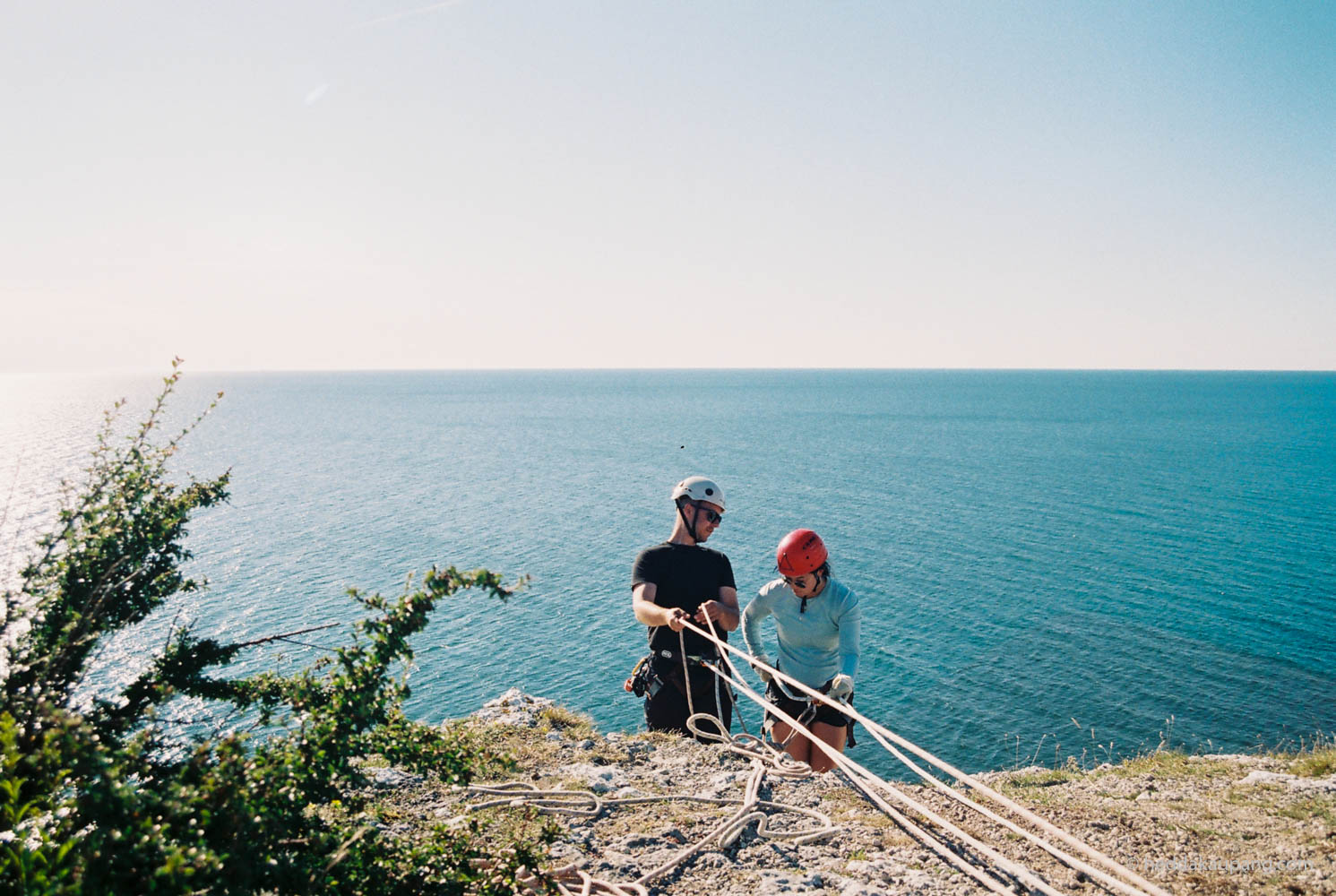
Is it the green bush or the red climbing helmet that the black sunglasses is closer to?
the red climbing helmet

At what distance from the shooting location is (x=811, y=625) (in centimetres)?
709

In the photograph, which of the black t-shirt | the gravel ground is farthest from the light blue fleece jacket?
the gravel ground

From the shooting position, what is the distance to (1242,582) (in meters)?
37.7

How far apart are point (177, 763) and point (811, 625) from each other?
5.17m

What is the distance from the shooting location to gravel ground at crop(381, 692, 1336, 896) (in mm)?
4754

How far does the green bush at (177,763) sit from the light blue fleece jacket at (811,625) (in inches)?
145

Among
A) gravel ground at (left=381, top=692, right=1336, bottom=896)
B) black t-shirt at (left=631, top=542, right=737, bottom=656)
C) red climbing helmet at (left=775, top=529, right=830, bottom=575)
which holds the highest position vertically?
red climbing helmet at (left=775, top=529, right=830, bottom=575)

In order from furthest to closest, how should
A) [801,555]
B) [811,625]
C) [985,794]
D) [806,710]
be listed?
[806,710] < [811,625] < [801,555] < [985,794]

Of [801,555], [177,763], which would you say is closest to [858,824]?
[801,555]

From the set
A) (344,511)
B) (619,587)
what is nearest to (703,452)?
(344,511)

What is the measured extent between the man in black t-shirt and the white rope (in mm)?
565

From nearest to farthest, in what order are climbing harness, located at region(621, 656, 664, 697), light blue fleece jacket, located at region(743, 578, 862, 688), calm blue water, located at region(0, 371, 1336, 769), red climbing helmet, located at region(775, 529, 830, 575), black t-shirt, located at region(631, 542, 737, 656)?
red climbing helmet, located at region(775, 529, 830, 575)
light blue fleece jacket, located at region(743, 578, 862, 688)
black t-shirt, located at region(631, 542, 737, 656)
climbing harness, located at region(621, 656, 664, 697)
calm blue water, located at region(0, 371, 1336, 769)

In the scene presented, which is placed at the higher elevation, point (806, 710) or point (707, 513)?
point (707, 513)

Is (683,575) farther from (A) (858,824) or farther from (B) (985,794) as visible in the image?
(B) (985,794)
